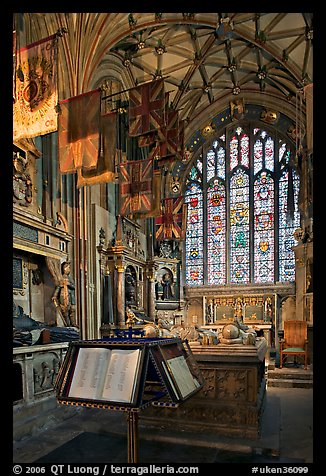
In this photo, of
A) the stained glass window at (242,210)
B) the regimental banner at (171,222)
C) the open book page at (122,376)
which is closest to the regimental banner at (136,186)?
the regimental banner at (171,222)

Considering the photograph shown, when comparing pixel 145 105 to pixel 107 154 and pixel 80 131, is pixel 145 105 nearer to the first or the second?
pixel 107 154

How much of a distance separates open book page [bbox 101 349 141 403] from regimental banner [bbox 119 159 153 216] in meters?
5.83

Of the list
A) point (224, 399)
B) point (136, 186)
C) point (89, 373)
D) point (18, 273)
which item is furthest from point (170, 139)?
point (89, 373)

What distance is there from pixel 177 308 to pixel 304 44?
455 inches

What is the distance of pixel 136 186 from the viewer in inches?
335

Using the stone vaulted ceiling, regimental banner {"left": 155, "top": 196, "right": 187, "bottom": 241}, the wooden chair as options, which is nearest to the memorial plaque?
the stone vaulted ceiling

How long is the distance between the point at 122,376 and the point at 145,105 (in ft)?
22.3

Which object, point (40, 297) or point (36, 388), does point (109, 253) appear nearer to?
point (40, 297)

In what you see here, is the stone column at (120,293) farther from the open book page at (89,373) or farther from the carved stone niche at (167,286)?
the open book page at (89,373)

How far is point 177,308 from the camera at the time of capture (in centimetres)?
1608

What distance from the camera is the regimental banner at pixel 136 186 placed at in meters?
8.34

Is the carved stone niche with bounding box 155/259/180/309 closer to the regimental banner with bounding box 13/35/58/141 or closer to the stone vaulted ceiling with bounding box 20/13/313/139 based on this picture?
the stone vaulted ceiling with bounding box 20/13/313/139

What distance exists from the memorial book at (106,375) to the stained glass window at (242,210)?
45.1 ft
